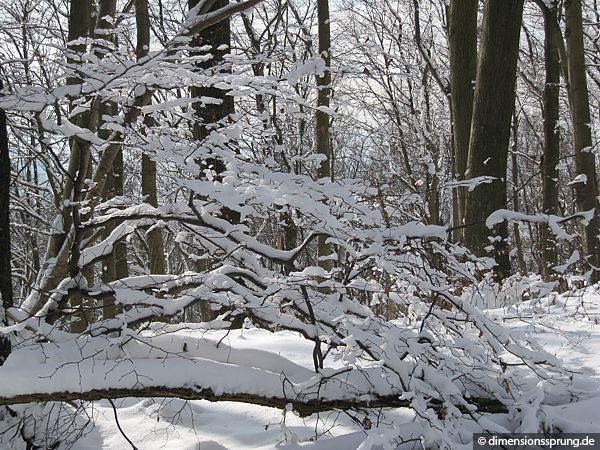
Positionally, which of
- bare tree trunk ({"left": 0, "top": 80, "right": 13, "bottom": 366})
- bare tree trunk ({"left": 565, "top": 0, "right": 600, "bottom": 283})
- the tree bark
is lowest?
the tree bark

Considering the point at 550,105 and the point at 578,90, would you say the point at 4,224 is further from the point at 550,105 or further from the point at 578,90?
the point at 550,105

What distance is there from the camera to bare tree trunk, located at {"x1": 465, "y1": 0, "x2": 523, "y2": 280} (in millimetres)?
6512

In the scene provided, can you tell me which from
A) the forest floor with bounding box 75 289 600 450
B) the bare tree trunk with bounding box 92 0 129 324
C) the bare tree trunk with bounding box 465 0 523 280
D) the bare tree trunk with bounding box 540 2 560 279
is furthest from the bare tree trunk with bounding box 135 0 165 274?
the bare tree trunk with bounding box 540 2 560 279

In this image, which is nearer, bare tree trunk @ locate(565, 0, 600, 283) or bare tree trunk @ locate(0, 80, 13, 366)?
bare tree trunk @ locate(0, 80, 13, 366)

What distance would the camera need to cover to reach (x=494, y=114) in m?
6.58

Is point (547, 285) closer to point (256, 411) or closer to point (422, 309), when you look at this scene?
point (422, 309)

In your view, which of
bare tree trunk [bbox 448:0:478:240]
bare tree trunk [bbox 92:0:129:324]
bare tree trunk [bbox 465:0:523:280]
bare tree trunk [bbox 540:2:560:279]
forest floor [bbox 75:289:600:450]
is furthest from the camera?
bare tree trunk [bbox 540:2:560:279]

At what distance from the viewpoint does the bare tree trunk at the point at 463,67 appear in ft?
27.1

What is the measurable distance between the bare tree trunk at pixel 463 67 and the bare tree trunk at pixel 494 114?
5.15ft

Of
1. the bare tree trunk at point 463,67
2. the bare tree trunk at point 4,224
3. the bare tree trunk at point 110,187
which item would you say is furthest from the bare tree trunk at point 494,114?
the bare tree trunk at point 4,224

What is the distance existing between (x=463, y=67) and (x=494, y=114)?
78.2 inches

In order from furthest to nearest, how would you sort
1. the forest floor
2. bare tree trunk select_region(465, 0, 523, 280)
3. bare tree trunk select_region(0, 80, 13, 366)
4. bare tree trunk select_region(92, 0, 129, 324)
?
bare tree trunk select_region(465, 0, 523, 280)
bare tree trunk select_region(92, 0, 129, 324)
bare tree trunk select_region(0, 80, 13, 366)
the forest floor

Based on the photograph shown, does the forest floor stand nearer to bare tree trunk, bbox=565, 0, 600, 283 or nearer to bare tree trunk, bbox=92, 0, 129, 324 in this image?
bare tree trunk, bbox=92, 0, 129, 324

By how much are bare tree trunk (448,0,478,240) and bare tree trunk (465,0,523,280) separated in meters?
1.57
